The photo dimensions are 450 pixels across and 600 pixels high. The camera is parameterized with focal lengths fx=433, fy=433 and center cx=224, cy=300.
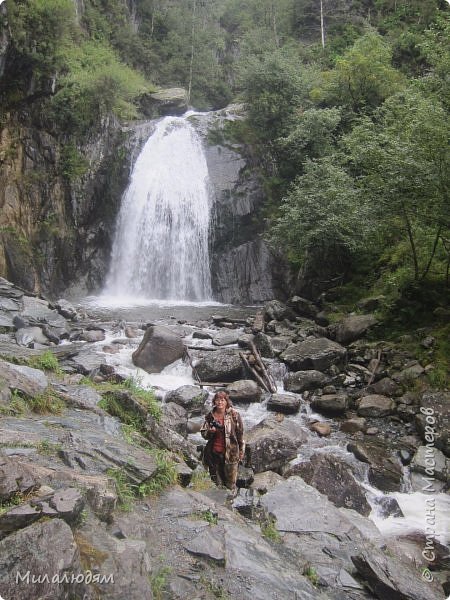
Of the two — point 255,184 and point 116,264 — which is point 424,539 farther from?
point 255,184

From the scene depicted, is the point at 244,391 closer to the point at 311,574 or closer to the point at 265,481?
the point at 265,481

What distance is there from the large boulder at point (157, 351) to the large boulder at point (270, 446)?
3711mm

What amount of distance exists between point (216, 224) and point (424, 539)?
733 inches

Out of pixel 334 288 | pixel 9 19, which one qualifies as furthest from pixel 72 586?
pixel 9 19

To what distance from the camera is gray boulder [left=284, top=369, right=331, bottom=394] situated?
10.5m

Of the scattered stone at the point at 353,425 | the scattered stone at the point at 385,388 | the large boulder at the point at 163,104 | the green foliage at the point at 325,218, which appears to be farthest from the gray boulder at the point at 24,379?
the large boulder at the point at 163,104

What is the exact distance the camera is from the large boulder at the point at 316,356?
1127 cm

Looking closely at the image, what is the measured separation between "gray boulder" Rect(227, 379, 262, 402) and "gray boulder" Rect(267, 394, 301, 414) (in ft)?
1.31

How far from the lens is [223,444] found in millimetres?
5984

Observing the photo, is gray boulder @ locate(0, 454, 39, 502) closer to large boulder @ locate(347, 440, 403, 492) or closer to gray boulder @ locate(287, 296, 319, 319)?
large boulder @ locate(347, 440, 403, 492)

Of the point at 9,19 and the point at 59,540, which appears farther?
the point at 9,19

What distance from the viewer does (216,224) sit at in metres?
22.6

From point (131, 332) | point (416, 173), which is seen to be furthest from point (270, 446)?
point (131, 332)

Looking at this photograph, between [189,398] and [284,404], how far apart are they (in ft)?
6.82
